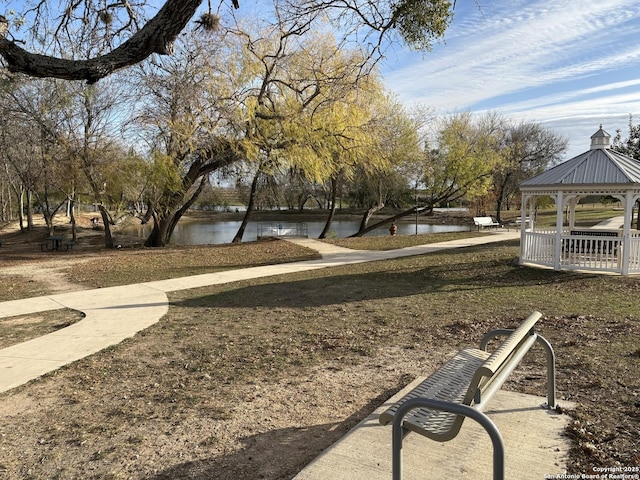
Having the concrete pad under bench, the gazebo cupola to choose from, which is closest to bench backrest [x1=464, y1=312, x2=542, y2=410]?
the concrete pad under bench

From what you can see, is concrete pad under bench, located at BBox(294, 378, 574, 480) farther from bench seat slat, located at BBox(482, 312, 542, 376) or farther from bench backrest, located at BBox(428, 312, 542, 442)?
bench seat slat, located at BBox(482, 312, 542, 376)

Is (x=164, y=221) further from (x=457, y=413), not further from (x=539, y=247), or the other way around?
(x=457, y=413)

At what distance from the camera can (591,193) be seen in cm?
1141

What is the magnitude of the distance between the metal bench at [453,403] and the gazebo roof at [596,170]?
A: 918 cm

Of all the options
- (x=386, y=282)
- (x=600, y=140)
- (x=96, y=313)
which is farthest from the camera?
(x=600, y=140)

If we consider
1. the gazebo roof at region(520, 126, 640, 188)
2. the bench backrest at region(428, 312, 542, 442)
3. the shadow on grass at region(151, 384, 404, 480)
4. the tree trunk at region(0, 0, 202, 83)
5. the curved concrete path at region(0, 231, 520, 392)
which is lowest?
the curved concrete path at region(0, 231, 520, 392)

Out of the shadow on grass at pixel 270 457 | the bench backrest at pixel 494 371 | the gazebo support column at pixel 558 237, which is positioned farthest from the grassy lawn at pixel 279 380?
the gazebo support column at pixel 558 237

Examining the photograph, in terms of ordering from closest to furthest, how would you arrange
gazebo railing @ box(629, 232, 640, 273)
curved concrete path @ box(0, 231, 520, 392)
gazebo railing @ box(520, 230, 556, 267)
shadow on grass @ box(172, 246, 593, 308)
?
curved concrete path @ box(0, 231, 520, 392) < shadow on grass @ box(172, 246, 593, 308) < gazebo railing @ box(629, 232, 640, 273) < gazebo railing @ box(520, 230, 556, 267)

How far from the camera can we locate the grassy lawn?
338 cm

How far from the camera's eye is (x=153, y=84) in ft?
57.9

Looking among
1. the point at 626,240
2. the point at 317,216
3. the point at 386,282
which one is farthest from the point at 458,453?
the point at 317,216

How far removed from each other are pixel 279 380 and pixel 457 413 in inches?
106

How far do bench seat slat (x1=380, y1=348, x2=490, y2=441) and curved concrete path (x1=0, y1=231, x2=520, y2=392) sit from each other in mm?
4195

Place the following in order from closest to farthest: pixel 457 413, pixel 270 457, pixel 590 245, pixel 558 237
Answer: pixel 457 413
pixel 270 457
pixel 590 245
pixel 558 237
